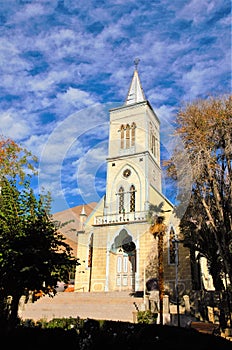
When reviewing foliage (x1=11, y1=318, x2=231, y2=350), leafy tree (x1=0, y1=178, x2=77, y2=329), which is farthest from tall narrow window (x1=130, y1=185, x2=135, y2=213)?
foliage (x1=11, y1=318, x2=231, y2=350)

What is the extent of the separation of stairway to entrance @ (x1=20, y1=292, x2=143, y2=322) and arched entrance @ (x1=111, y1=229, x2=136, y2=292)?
5097 millimetres

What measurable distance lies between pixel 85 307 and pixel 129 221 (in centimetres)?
965

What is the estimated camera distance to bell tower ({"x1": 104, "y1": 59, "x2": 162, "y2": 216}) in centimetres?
2764

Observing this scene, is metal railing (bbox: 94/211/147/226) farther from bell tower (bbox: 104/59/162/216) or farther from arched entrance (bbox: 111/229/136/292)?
arched entrance (bbox: 111/229/136/292)

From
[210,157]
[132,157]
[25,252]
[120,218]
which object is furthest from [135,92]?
[25,252]

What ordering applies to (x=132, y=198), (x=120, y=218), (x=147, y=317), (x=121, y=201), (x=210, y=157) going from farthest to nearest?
(x=121, y=201) < (x=132, y=198) < (x=120, y=218) < (x=210, y=157) < (x=147, y=317)

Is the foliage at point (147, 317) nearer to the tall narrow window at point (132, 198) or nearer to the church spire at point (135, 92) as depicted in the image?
the tall narrow window at point (132, 198)

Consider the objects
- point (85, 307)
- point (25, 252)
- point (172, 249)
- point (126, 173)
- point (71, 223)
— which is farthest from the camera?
point (71, 223)

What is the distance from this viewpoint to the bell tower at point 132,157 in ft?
90.7

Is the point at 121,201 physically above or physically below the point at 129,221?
above

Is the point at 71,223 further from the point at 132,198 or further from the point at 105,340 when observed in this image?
the point at 105,340

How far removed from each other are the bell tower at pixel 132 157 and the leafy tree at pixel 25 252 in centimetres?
1478

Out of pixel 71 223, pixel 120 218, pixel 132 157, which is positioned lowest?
pixel 120 218

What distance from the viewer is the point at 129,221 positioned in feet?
85.1
